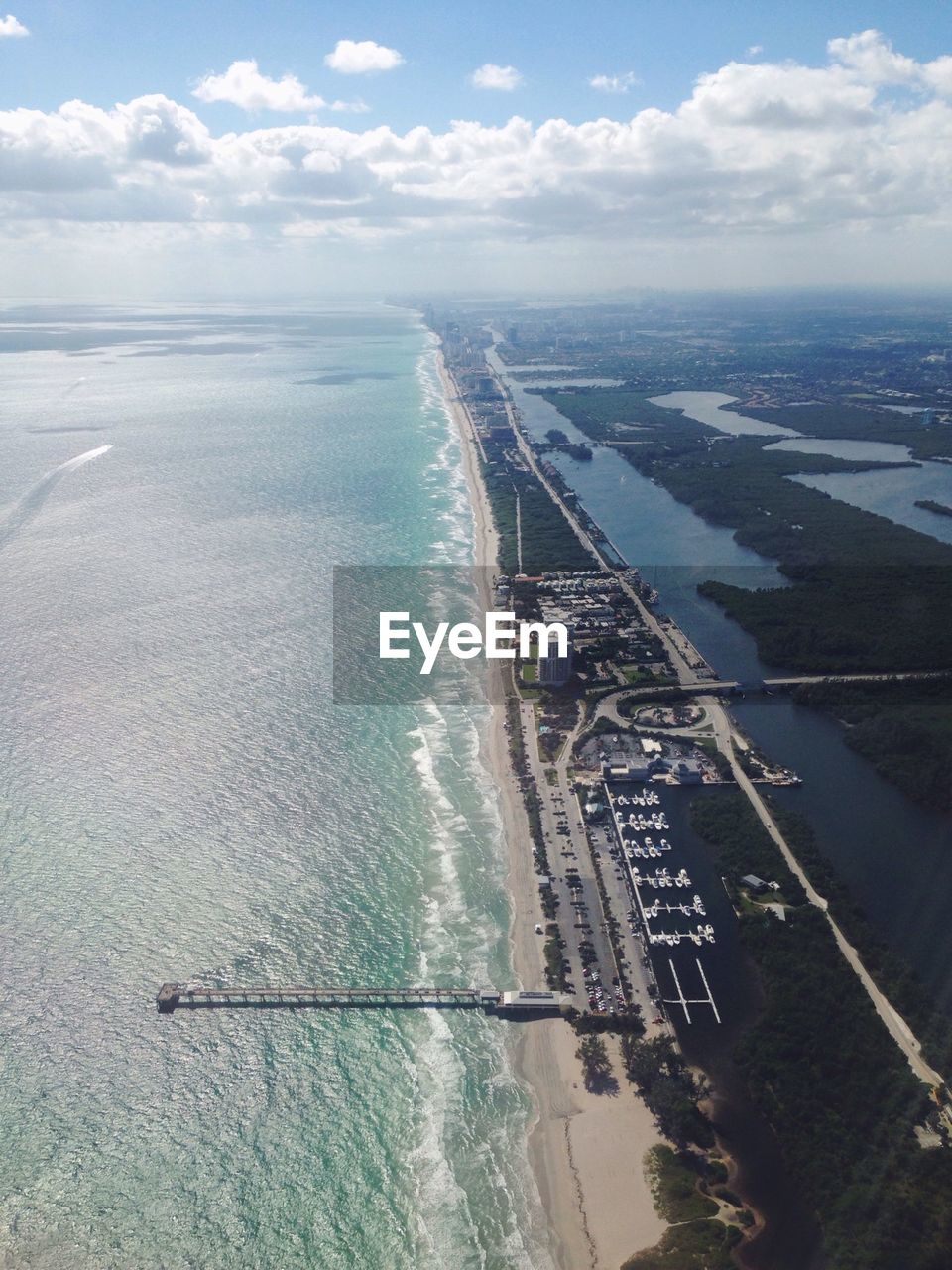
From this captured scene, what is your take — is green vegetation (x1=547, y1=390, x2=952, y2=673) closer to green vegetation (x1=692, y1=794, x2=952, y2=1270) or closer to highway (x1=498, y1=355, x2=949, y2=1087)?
highway (x1=498, y1=355, x2=949, y2=1087)

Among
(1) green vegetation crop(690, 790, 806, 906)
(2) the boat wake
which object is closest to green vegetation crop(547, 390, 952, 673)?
(1) green vegetation crop(690, 790, 806, 906)

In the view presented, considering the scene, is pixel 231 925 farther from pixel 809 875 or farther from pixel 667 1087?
pixel 809 875

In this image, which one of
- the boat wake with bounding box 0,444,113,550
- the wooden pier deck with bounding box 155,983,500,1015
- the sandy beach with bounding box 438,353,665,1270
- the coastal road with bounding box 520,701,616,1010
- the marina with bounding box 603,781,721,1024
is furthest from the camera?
the boat wake with bounding box 0,444,113,550

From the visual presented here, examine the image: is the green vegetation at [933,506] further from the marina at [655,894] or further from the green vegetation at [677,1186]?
the green vegetation at [677,1186]

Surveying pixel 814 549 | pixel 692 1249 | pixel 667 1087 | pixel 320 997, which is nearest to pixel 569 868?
pixel 667 1087

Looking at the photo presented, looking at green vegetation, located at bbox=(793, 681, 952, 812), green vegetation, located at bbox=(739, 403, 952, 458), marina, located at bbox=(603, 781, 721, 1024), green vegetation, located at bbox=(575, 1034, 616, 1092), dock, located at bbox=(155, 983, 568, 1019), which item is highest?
green vegetation, located at bbox=(739, 403, 952, 458)

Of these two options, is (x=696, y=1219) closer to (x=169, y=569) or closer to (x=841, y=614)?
(x=841, y=614)
